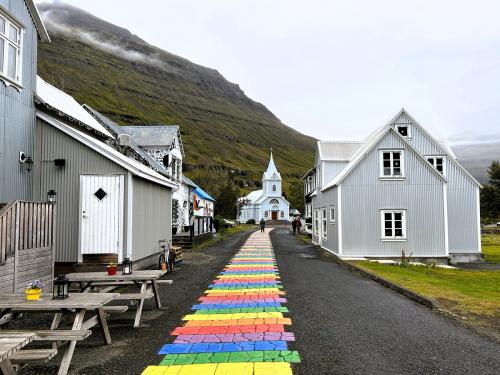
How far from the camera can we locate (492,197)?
75.4m

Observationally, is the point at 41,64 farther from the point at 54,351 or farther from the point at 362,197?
the point at 54,351

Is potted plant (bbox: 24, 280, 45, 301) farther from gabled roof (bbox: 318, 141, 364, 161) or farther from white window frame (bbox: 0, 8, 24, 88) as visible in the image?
gabled roof (bbox: 318, 141, 364, 161)

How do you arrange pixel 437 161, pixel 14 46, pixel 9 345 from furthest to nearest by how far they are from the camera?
pixel 437 161, pixel 14 46, pixel 9 345

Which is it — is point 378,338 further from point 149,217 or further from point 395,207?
point 395,207

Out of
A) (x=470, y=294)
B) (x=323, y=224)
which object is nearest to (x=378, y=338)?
(x=470, y=294)

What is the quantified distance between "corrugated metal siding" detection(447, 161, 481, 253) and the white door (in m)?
18.2

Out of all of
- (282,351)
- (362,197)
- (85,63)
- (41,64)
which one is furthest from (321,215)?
(85,63)

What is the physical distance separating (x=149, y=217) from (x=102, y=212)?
2942 mm

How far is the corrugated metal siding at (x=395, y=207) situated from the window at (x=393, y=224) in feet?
0.85

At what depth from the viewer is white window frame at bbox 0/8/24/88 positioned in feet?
34.3

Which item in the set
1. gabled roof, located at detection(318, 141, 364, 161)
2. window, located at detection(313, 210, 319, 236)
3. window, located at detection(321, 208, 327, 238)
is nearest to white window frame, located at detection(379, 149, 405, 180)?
gabled roof, located at detection(318, 141, 364, 161)

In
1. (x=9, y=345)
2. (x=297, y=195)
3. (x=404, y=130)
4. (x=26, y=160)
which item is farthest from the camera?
(x=297, y=195)

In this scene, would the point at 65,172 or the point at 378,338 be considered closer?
the point at 378,338

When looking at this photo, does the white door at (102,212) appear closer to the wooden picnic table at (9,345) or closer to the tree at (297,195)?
the wooden picnic table at (9,345)
